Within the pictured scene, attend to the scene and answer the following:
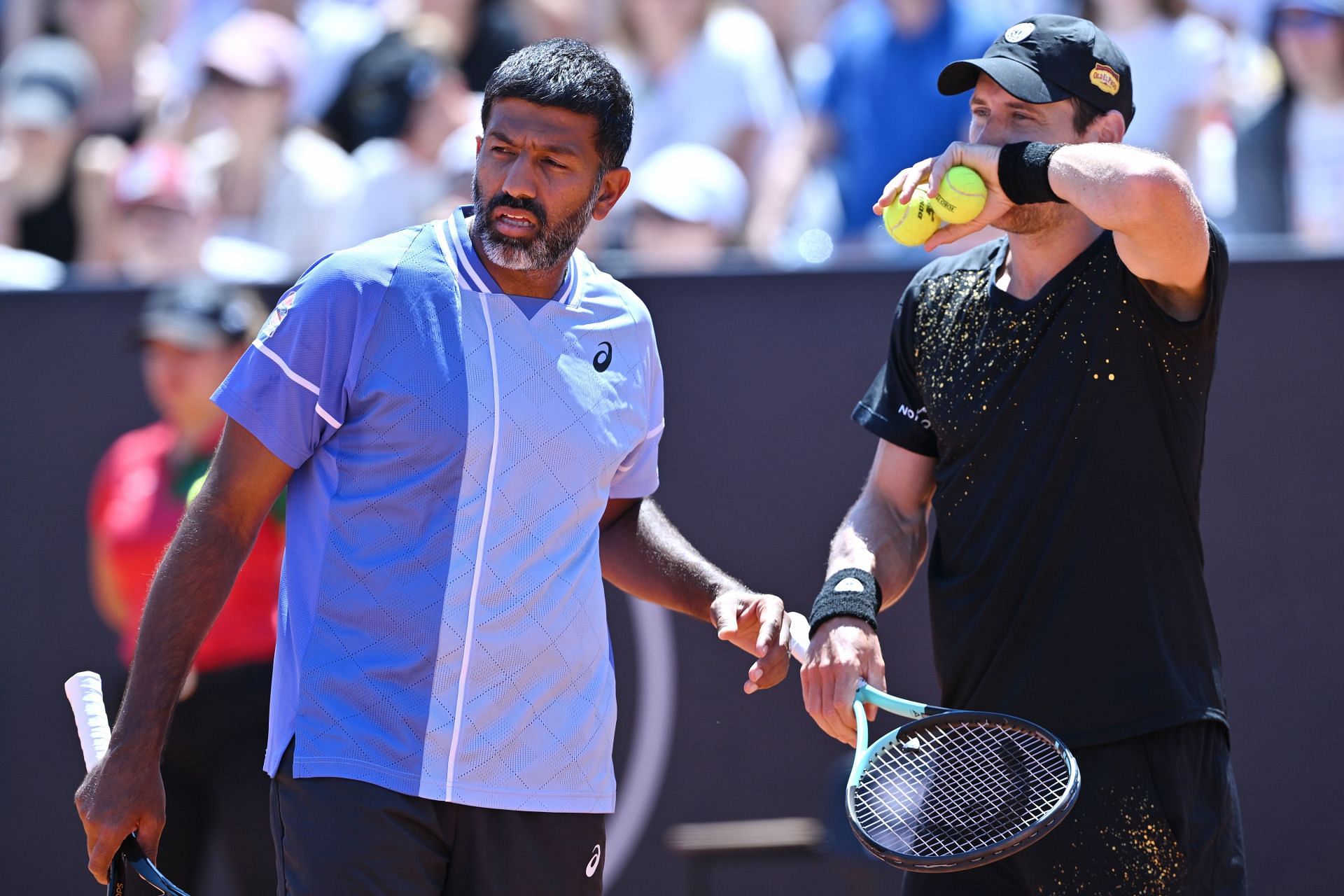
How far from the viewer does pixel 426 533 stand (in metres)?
2.92

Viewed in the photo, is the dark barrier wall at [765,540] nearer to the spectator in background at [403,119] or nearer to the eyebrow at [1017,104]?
the spectator in background at [403,119]

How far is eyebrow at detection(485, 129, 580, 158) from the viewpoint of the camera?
308 centimetres

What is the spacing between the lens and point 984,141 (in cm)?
329

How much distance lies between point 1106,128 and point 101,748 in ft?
7.76

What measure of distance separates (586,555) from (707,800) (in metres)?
2.41

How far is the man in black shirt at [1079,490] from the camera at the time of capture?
302cm

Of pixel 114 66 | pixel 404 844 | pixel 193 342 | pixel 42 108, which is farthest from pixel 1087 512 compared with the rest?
pixel 114 66

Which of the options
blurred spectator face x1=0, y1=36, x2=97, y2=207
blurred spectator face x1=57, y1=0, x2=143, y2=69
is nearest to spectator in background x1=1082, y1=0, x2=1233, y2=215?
blurred spectator face x1=57, y1=0, x2=143, y2=69

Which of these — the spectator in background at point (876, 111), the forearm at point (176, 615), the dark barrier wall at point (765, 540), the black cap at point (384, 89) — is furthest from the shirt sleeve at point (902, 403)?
the black cap at point (384, 89)

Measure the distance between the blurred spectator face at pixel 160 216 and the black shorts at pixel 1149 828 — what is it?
178 inches

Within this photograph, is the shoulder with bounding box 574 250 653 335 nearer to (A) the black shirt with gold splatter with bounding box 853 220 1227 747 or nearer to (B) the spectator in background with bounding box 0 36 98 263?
(A) the black shirt with gold splatter with bounding box 853 220 1227 747

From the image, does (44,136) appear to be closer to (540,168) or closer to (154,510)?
(154,510)

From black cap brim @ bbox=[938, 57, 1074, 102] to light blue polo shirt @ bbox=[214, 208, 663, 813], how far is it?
105 centimetres

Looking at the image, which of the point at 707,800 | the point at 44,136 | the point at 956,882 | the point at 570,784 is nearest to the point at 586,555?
the point at 570,784
